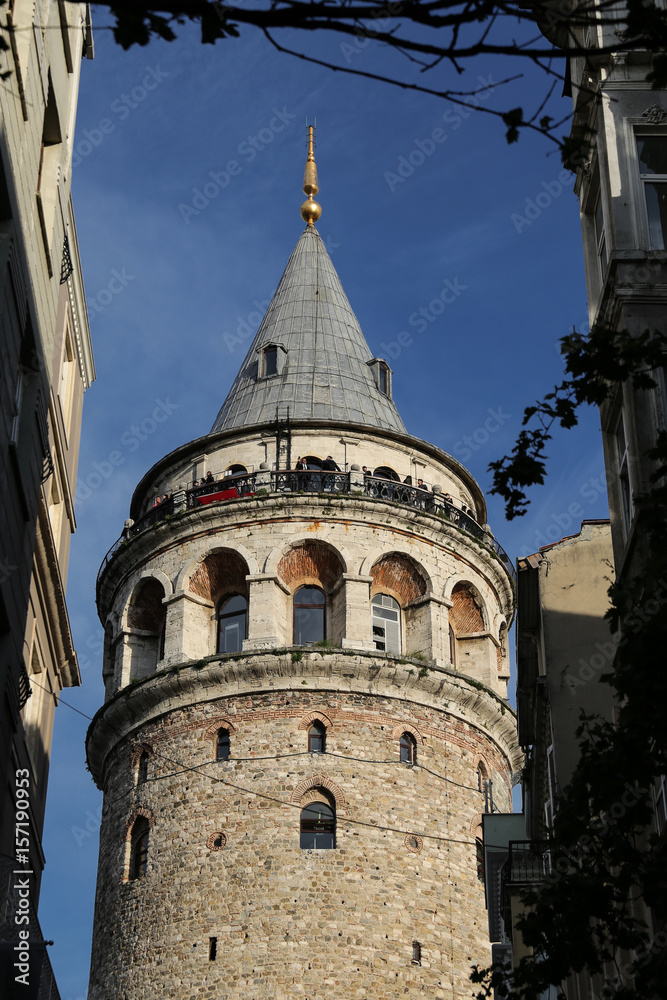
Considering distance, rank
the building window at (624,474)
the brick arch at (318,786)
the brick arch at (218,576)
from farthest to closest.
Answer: the brick arch at (218,576)
the brick arch at (318,786)
the building window at (624,474)

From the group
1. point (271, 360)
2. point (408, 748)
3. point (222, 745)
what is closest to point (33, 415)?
point (222, 745)

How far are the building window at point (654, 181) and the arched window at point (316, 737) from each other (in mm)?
20116

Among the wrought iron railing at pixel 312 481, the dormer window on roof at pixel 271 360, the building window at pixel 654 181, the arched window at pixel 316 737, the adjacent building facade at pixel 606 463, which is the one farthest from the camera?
the dormer window on roof at pixel 271 360

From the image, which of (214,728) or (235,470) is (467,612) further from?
(214,728)

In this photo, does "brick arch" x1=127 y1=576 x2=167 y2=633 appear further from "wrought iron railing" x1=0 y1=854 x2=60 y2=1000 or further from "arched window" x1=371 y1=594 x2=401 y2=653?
"wrought iron railing" x1=0 y1=854 x2=60 y2=1000

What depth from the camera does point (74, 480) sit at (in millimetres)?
20969

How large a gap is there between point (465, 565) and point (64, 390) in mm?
20358

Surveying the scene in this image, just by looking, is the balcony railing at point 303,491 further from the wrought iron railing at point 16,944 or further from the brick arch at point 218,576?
the wrought iron railing at point 16,944

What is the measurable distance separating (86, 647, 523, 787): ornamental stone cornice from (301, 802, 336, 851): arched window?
9.48 feet

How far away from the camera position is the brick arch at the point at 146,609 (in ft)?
126

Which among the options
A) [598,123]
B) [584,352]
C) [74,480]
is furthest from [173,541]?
[584,352]

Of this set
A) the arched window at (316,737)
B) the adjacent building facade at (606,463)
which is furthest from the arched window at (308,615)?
the adjacent building facade at (606,463)

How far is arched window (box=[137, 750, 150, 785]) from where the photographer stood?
3503cm

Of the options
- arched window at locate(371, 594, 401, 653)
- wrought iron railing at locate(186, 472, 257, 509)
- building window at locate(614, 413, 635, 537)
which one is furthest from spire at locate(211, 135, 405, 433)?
building window at locate(614, 413, 635, 537)
